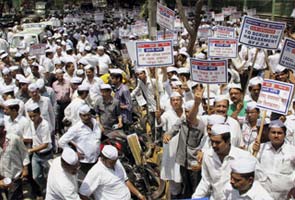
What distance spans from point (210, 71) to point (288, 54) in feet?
3.78

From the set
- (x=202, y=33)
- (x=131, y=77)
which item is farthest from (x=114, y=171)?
(x=202, y=33)

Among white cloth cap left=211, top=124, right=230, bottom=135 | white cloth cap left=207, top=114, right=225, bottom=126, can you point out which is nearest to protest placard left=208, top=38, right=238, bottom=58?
white cloth cap left=207, top=114, right=225, bottom=126

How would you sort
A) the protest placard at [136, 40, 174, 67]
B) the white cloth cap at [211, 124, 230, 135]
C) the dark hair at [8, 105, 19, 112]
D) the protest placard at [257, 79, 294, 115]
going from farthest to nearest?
the protest placard at [136, 40, 174, 67] → the dark hair at [8, 105, 19, 112] → the protest placard at [257, 79, 294, 115] → the white cloth cap at [211, 124, 230, 135]

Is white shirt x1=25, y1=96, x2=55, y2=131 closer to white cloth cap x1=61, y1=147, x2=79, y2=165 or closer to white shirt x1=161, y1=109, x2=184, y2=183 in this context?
white shirt x1=161, y1=109, x2=184, y2=183

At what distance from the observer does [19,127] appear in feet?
23.0

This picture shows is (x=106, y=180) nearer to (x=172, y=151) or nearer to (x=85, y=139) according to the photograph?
(x=85, y=139)

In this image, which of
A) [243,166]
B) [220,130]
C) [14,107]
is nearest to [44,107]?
[14,107]

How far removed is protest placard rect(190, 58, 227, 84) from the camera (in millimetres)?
7027

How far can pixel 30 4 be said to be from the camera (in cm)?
5706

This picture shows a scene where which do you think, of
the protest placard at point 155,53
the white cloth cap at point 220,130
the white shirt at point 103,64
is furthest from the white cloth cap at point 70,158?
the white shirt at point 103,64

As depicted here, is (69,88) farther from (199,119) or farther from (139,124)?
(199,119)

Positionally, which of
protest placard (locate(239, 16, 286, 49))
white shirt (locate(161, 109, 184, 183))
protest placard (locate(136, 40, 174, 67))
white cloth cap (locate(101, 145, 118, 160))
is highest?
protest placard (locate(239, 16, 286, 49))

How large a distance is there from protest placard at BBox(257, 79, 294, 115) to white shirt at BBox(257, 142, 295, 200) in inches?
28.8

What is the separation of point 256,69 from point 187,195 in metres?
6.71
